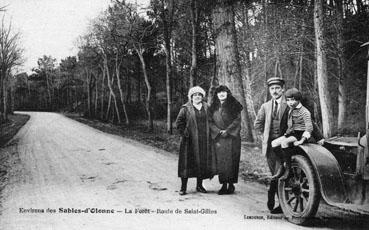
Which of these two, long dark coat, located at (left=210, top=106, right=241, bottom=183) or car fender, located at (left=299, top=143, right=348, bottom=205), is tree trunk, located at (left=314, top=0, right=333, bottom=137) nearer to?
long dark coat, located at (left=210, top=106, right=241, bottom=183)

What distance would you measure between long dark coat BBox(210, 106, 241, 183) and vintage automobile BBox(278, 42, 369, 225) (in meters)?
1.16

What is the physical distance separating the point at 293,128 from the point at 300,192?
2.46 feet

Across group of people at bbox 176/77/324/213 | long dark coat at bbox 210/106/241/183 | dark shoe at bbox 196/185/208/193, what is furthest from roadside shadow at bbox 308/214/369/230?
dark shoe at bbox 196/185/208/193

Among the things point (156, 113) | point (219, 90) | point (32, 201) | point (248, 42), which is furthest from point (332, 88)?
point (156, 113)

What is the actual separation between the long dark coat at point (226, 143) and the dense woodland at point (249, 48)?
3.78ft

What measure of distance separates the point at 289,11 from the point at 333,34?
1.68 metres

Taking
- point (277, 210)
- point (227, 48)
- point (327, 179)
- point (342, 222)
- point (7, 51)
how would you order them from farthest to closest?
1. point (7, 51)
2. point (227, 48)
3. point (277, 210)
4. point (342, 222)
5. point (327, 179)

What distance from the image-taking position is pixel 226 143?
516cm

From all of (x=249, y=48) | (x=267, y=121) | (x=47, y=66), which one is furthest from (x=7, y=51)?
(x=47, y=66)

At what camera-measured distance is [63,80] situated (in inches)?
2040

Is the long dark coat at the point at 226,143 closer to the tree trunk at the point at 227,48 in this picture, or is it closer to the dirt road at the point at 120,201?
the dirt road at the point at 120,201

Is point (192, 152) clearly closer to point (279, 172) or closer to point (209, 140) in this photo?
point (209, 140)

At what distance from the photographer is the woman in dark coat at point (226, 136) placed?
5.08 m

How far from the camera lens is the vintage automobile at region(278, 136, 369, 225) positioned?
11.1 ft
